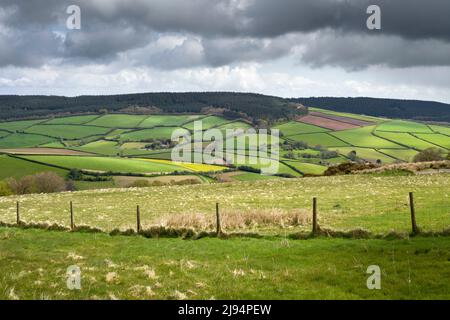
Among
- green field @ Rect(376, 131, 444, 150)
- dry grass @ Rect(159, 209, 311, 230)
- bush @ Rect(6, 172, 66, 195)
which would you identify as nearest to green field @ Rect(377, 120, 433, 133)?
green field @ Rect(376, 131, 444, 150)

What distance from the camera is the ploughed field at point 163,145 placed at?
109 meters

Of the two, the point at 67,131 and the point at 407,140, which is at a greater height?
the point at 67,131

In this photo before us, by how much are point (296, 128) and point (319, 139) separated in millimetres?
25961

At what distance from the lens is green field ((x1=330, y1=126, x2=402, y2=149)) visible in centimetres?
14675

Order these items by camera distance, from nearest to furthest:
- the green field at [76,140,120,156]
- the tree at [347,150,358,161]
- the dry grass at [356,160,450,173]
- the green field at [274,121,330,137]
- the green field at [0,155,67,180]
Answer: the dry grass at [356,160,450,173]
the green field at [0,155,67,180]
the tree at [347,150,358,161]
the green field at [76,140,120,156]
the green field at [274,121,330,137]

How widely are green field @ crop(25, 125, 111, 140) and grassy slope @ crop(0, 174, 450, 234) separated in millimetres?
131468

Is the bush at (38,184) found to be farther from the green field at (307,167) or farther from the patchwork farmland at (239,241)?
the green field at (307,167)

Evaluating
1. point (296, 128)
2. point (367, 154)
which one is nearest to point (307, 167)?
point (367, 154)

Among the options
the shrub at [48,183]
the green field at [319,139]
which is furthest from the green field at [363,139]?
the shrub at [48,183]

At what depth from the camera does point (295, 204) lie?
34.3 m

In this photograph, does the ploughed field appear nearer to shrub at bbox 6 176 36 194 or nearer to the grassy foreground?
shrub at bbox 6 176 36 194

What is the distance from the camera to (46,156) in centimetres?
11938

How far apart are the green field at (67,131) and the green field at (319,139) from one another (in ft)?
261

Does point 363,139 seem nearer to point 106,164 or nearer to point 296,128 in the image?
point 296,128
